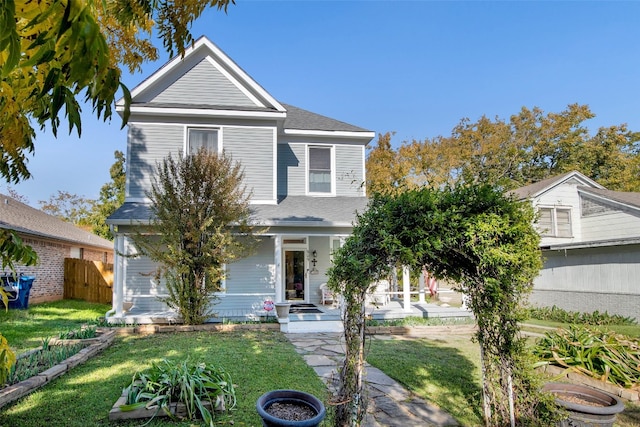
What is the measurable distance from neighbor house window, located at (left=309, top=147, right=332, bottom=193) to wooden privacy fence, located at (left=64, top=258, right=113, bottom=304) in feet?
34.8

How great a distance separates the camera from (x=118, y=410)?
4004 mm

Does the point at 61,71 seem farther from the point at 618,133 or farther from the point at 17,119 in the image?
the point at 618,133

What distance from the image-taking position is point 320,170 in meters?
14.3

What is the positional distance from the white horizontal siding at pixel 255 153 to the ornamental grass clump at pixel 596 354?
9128mm

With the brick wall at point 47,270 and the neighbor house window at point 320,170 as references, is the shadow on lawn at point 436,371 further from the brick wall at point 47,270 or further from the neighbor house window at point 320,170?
the brick wall at point 47,270

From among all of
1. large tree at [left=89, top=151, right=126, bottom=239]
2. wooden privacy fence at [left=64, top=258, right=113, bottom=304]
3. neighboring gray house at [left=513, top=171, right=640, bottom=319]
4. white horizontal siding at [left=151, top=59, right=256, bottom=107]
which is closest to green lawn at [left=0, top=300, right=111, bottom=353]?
wooden privacy fence at [left=64, top=258, right=113, bottom=304]

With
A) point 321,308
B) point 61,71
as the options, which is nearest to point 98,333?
point 321,308

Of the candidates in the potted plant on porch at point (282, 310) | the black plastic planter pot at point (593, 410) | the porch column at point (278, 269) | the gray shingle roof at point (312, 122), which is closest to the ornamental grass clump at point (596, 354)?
the black plastic planter pot at point (593, 410)

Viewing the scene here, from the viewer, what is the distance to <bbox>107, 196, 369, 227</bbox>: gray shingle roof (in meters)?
10.9

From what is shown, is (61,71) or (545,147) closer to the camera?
(61,71)

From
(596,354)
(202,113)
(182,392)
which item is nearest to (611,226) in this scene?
(596,354)

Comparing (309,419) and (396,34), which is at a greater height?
(396,34)

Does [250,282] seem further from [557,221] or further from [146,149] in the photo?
[557,221]

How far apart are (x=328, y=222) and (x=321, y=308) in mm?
3097
